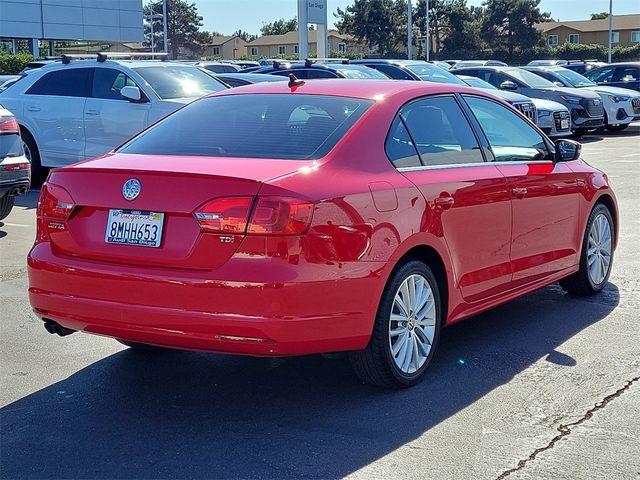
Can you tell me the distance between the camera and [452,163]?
5453 mm

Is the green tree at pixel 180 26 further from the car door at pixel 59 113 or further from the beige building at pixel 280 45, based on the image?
the car door at pixel 59 113

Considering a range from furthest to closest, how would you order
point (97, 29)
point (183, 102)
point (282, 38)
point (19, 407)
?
point (282, 38), point (97, 29), point (183, 102), point (19, 407)

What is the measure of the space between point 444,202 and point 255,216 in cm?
133

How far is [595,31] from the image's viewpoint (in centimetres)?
9638

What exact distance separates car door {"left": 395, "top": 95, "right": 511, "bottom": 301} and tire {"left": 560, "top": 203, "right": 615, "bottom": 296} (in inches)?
48.6

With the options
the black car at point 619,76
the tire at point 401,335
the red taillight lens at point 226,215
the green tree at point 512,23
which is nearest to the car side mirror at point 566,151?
the tire at point 401,335

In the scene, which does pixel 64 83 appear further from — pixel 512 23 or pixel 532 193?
pixel 512 23

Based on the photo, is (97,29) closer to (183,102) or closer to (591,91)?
(591,91)

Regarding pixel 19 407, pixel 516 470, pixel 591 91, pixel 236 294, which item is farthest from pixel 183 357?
pixel 591 91

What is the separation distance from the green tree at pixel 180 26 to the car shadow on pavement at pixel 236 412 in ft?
355

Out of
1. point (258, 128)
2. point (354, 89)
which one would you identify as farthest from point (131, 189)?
point (354, 89)

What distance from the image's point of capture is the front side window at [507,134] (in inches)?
235

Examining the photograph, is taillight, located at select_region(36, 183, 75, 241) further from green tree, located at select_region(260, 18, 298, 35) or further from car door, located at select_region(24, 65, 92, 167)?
green tree, located at select_region(260, 18, 298, 35)

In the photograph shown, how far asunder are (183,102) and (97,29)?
51768mm
